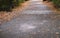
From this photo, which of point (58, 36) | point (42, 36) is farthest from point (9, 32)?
point (58, 36)

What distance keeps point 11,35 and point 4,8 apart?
935 centimetres

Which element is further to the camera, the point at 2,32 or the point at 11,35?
the point at 2,32

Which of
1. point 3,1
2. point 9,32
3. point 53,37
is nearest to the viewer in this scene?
point 53,37

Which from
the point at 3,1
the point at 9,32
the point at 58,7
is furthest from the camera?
the point at 58,7

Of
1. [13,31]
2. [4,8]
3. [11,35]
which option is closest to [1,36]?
[11,35]

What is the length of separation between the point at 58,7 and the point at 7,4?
4.96 m

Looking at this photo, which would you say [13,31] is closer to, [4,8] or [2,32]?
[2,32]

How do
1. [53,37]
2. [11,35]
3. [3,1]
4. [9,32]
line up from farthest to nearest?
1. [3,1]
2. [9,32]
3. [11,35]
4. [53,37]

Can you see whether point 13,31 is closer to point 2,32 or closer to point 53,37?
point 2,32

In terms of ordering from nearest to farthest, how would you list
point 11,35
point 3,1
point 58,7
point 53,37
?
point 53,37 < point 11,35 < point 3,1 < point 58,7

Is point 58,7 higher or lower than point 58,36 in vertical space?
lower

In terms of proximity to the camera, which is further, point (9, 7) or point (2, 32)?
point (9, 7)

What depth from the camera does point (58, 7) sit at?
1844 cm

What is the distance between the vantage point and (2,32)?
27.6 feet
